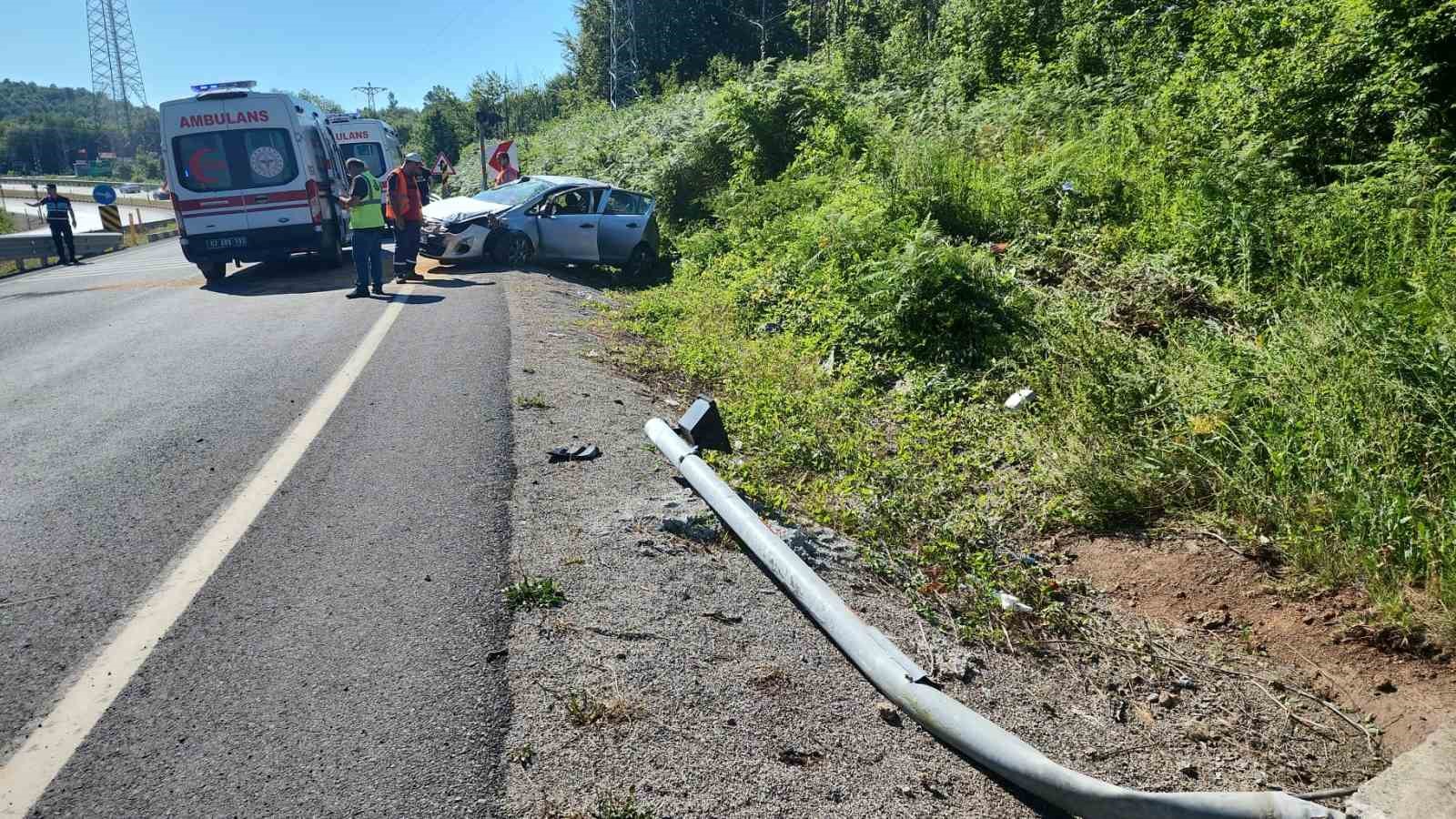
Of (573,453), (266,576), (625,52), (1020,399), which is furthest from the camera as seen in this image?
(625,52)

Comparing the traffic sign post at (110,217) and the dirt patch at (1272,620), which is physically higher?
the traffic sign post at (110,217)

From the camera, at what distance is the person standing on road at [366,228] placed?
12086mm

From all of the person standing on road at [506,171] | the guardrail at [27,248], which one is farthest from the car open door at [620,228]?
the guardrail at [27,248]

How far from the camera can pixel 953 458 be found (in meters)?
6.14

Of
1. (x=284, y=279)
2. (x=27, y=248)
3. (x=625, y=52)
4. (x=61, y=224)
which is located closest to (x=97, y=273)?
(x=27, y=248)

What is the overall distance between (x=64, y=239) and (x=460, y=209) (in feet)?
40.6

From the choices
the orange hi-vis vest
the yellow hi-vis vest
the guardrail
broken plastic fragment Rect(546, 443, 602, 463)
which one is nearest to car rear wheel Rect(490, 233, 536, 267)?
the orange hi-vis vest

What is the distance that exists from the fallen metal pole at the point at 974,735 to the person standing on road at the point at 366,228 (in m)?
9.29

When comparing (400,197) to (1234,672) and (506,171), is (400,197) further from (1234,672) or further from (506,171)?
(1234,672)

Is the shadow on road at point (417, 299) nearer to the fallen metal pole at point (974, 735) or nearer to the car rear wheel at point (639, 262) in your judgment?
the car rear wheel at point (639, 262)

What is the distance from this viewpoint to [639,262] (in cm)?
1569

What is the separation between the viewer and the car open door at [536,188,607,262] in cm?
1495

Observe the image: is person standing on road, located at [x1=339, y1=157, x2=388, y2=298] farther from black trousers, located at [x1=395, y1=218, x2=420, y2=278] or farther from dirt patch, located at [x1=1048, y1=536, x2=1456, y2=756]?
dirt patch, located at [x1=1048, y1=536, x2=1456, y2=756]

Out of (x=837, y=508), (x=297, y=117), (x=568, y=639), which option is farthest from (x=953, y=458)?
(x=297, y=117)
